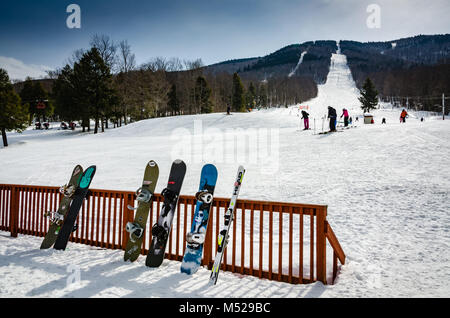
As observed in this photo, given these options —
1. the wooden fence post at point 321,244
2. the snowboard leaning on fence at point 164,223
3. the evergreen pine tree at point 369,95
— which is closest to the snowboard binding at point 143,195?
the snowboard leaning on fence at point 164,223

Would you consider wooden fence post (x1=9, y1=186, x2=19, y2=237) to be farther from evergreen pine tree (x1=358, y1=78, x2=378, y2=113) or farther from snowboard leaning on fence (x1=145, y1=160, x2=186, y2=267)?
evergreen pine tree (x1=358, y1=78, x2=378, y2=113)

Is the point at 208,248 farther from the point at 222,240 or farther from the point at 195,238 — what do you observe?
the point at 222,240

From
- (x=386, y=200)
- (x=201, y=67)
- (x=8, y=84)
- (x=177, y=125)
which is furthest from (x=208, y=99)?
(x=386, y=200)

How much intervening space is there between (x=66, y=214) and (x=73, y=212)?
18 cm

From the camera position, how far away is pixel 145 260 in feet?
14.7

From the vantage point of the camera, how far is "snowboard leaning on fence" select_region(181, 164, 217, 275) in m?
4.05

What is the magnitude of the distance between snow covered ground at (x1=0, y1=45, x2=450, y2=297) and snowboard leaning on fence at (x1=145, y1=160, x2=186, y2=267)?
0.63ft

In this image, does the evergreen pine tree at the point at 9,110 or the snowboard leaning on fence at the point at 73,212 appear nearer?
the snowboard leaning on fence at the point at 73,212

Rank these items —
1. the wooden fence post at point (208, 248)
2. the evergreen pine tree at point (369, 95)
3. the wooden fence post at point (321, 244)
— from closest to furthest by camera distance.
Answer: the wooden fence post at point (321, 244)
the wooden fence post at point (208, 248)
the evergreen pine tree at point (369, 95)

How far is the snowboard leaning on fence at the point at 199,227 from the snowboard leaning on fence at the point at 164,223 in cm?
45

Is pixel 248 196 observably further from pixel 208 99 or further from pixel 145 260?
pixel 208 99

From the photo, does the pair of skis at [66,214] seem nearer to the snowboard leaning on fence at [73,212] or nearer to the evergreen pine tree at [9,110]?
the snowboard leaning on fence at [73,212]

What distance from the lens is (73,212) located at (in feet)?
17.5

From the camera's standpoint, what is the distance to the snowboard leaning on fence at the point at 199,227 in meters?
4.05
